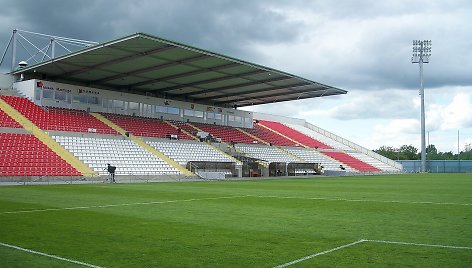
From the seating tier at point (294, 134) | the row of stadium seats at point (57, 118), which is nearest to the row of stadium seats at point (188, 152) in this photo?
the row of stadium seats at point (57, 118)

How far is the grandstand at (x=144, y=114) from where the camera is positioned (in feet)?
113

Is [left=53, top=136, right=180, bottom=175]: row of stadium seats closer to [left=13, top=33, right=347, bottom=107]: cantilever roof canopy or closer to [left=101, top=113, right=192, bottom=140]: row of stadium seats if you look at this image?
[left=101, top=113, right=192, bottom=140]: row of stadium seats

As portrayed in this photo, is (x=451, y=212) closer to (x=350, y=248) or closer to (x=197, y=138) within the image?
(x=350, y=248)

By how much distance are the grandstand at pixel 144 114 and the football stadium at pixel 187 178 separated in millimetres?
183

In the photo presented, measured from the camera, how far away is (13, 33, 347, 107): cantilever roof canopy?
115 feet

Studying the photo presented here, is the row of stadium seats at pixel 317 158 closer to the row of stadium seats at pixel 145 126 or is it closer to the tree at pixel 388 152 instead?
the row of stadium seats at pixel 145 126

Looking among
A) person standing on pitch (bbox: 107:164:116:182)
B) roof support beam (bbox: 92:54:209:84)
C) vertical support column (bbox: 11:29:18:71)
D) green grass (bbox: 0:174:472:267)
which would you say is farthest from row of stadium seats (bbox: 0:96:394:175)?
green grass (bbox: 0:174:472:267)

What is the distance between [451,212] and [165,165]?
2939 centimetres

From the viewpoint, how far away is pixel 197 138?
51.2 m

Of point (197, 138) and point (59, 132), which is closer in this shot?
point (59, 132)

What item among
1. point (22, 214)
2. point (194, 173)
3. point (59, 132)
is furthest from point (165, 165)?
point (22, 214)

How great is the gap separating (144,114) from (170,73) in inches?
413

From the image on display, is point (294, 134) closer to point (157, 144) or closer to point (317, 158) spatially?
point (317, 158)

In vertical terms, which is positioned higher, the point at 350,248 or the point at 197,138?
the point at 197,138
